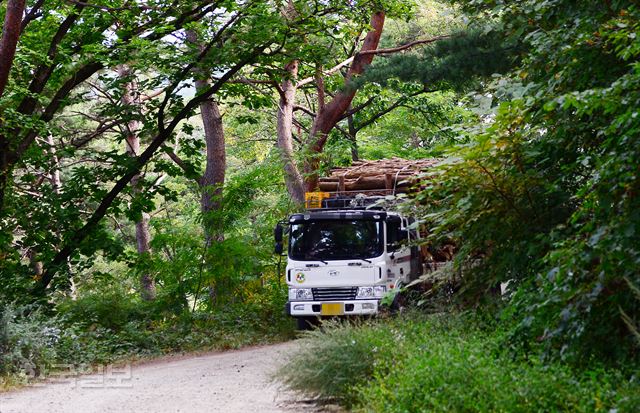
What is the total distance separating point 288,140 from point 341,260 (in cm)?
948

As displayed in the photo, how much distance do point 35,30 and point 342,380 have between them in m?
12.2

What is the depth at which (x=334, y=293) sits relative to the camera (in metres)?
16.6

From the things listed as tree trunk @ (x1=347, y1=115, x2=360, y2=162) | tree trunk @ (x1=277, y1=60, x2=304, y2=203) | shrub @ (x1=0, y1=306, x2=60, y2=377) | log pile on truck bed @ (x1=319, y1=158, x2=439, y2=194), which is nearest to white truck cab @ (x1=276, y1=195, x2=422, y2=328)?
log pile on truck bed @ (x1=319, y1=158, x2=439, y2=194)

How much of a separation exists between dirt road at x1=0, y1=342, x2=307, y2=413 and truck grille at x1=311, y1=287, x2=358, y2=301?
149 cm

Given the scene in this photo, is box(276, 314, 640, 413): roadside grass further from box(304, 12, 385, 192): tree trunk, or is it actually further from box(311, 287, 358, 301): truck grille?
box(304, 12, 385, 192): tree trunk

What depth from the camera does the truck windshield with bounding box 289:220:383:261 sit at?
1661 cm

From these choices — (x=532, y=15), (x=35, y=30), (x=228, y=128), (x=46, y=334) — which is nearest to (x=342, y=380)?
(x=532, y=15)

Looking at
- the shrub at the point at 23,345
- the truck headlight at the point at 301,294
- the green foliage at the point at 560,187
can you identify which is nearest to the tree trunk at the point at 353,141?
the truck headlight at the point at 301,294

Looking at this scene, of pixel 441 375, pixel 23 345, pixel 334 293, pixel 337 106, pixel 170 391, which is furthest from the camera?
pixel 337 106

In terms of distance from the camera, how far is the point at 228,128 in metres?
40.7

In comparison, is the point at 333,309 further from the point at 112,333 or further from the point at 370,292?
the point at 112,333

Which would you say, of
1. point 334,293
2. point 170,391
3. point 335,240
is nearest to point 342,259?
point 335,240

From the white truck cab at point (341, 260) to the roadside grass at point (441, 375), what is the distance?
13.5 ft

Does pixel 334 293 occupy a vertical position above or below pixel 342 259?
below
